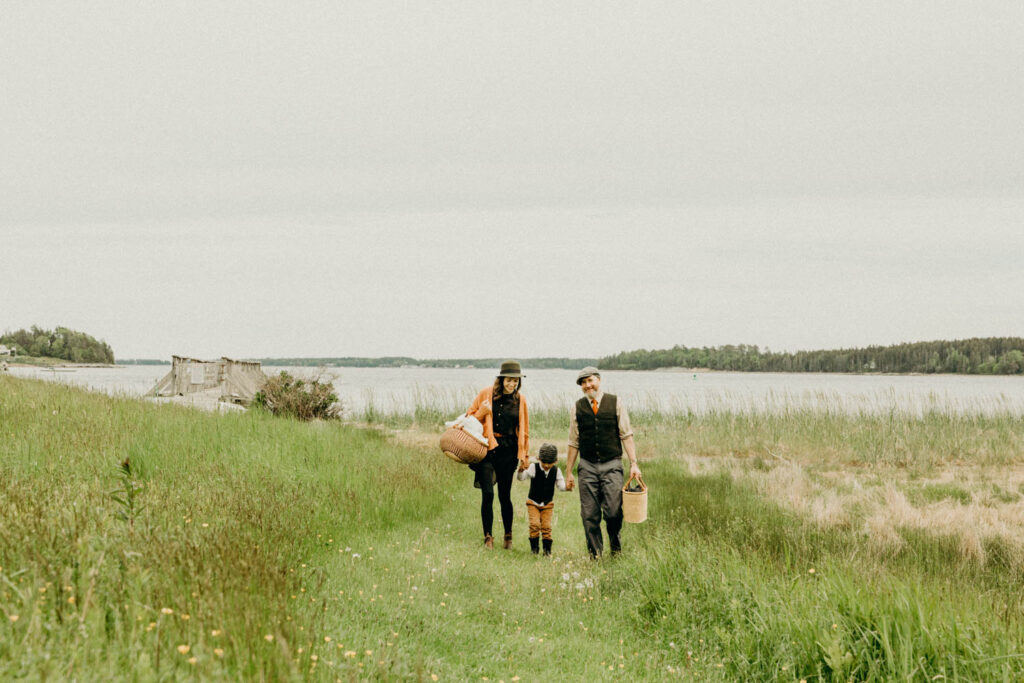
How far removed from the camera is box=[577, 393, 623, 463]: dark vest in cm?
701

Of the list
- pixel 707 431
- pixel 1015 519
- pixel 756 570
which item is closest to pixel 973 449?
pixel 707 431

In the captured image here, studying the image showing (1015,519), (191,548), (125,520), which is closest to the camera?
(191,548)

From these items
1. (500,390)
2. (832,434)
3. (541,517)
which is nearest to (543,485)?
(541,517)

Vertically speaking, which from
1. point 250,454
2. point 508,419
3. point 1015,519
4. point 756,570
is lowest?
point 1015,519

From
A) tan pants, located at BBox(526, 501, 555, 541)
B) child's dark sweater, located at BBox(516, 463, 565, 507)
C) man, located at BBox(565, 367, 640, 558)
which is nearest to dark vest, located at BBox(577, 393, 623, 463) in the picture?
man, located at BBox(565, 367, 640, 558)

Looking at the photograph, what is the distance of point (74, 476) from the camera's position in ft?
20.9

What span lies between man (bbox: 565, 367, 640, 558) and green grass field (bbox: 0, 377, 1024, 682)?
22.5 inches

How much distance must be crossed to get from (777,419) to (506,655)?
18325 mm

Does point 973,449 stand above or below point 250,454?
below

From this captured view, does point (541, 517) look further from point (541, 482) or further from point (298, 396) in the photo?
point (298, 396)

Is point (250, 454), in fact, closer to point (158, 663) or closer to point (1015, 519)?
point (158, 663)

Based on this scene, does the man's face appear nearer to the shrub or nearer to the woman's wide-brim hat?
the woman's wide-brim hat

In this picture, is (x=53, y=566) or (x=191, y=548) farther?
(x=191, y=548)

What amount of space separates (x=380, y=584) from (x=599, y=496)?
270cm
